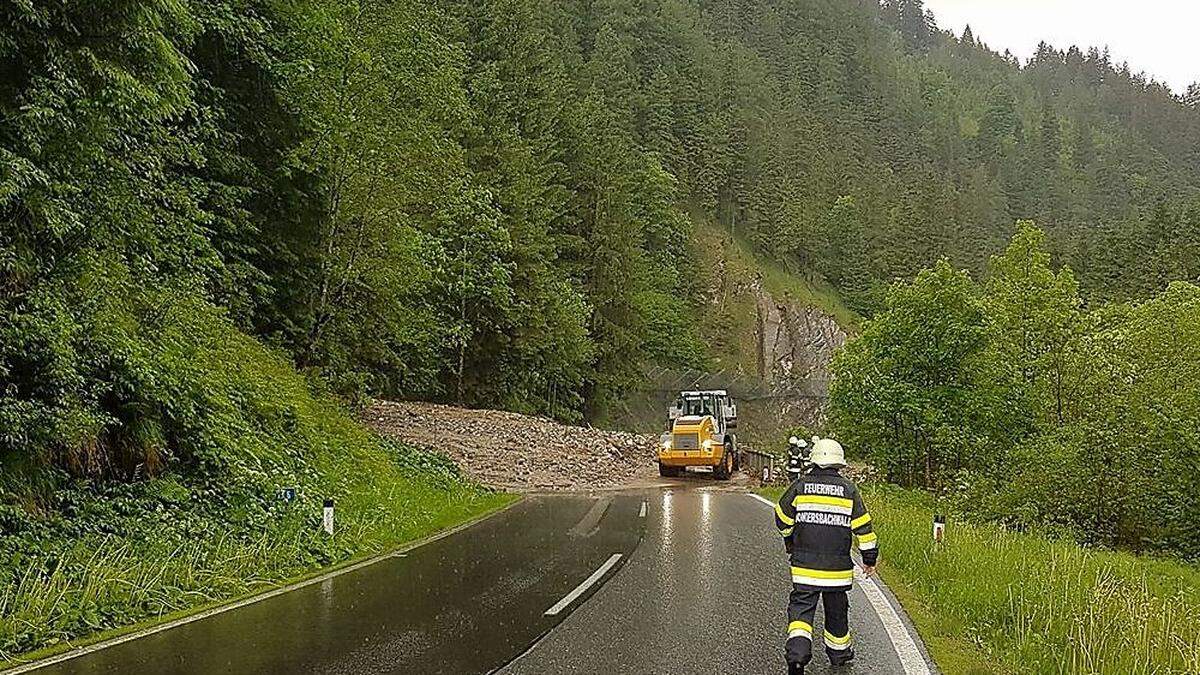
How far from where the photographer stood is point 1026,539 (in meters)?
14.7

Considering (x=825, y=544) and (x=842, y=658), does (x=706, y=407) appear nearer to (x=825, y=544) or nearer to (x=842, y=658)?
(x=842, y=658)

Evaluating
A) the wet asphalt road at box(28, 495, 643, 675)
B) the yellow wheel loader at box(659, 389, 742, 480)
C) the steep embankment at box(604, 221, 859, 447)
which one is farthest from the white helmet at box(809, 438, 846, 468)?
the steep embankment at box(604, 221, 859, 447)

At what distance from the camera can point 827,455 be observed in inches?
268

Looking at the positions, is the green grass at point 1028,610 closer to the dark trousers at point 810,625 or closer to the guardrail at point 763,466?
the dark trousers at point 810,625

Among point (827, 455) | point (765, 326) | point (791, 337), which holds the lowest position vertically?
point (827, 455)

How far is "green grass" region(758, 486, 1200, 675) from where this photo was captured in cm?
684

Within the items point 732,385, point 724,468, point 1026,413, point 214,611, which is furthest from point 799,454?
point 732,385

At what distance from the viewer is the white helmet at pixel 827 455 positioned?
22.3ft

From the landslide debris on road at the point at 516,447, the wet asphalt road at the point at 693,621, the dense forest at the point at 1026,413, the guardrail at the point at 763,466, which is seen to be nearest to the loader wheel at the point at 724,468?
the guardrail at the point at 763,466

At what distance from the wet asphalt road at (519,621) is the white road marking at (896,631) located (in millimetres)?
105

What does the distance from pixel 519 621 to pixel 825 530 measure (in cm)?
313

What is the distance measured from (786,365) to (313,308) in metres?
67.5

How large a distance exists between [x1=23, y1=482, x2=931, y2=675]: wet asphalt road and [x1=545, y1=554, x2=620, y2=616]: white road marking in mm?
80

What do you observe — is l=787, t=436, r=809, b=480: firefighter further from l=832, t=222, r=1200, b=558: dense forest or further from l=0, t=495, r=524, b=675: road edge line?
l=832, t=222, r=1200, b=558: dense forest
